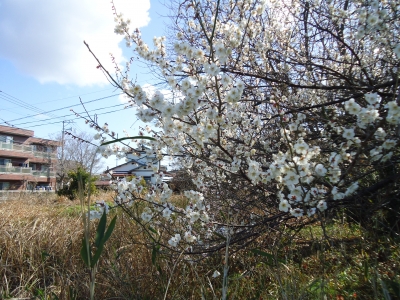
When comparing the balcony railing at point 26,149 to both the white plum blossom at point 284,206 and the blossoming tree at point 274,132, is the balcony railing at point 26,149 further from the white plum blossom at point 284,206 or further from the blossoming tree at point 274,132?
the white plum blossom at point 284,206

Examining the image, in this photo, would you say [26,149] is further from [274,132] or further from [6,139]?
[274,132]

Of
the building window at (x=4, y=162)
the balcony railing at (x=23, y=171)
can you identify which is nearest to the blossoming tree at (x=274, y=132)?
the balcony railing at (x=23, y=171)

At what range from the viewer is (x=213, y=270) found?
2871mm

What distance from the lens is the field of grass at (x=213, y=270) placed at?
2.09 m

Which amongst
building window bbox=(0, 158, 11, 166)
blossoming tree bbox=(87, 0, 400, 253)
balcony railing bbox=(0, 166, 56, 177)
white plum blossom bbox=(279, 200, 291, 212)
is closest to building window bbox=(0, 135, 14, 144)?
building window bbox=(0, 158, 11, 166)

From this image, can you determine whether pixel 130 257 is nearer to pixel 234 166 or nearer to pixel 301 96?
pixel 234 166

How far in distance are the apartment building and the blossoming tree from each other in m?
27.7

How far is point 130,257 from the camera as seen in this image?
10.1 ft

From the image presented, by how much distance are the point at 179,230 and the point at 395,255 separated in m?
1.82

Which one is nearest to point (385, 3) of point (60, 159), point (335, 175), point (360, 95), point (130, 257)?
point (360, 95)

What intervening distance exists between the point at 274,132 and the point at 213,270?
5.20ft

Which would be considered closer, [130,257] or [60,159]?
[130,257]

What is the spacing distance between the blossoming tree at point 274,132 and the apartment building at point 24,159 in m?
27.7

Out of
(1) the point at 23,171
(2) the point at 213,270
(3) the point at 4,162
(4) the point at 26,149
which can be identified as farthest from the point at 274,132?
(4) the point at 26,149
